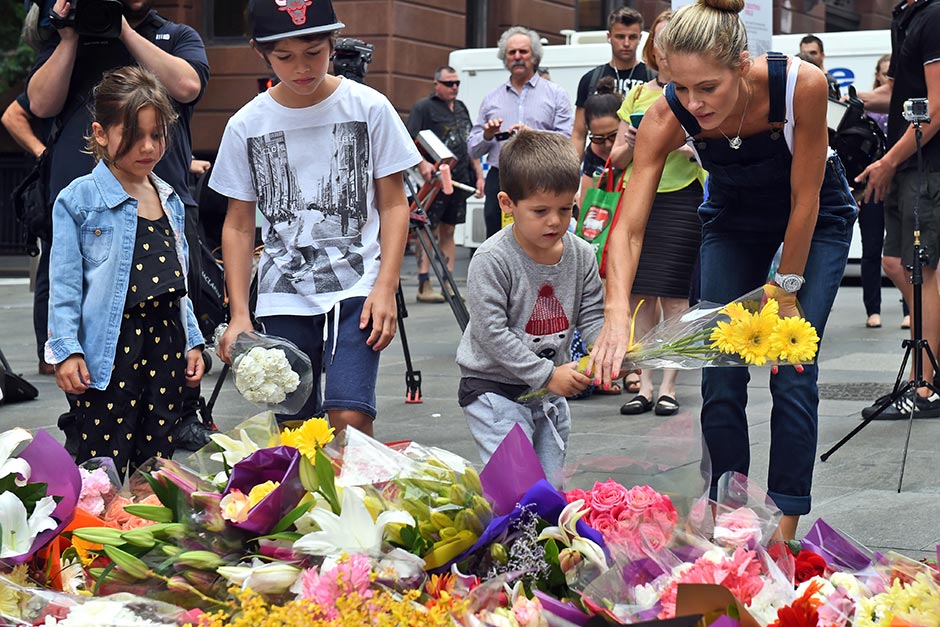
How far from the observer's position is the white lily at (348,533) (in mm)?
2318

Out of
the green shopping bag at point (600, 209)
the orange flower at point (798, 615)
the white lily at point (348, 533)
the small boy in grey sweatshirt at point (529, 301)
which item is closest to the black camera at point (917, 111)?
the green shopping bag at point (600, 209)

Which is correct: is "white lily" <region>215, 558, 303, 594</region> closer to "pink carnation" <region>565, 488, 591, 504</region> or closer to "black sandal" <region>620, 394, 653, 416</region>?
"pink carnation" <region>565, 488, 591, 504</region>

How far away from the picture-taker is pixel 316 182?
4422 millimetres

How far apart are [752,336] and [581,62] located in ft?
45.6

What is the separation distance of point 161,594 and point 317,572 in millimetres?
310

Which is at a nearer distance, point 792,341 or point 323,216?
point 792,341

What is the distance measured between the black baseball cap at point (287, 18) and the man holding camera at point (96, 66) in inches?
50.6

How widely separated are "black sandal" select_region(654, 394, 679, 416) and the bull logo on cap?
11.6 ft

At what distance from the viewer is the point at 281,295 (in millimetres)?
4410

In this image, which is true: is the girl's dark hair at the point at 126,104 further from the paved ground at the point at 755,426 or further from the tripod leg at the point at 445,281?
the tripod leg at the point at 445,281

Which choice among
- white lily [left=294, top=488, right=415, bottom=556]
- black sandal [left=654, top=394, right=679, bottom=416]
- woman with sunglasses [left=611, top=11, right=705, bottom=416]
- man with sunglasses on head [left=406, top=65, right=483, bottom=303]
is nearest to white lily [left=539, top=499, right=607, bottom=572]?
white lily [left=294, top=488, right=415, bottom=556]

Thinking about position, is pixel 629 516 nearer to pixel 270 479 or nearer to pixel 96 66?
pixel 270 479

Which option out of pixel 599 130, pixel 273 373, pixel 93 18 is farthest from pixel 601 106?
pixel 273 373

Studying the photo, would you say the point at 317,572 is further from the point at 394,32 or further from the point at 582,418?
the point at 394,32
